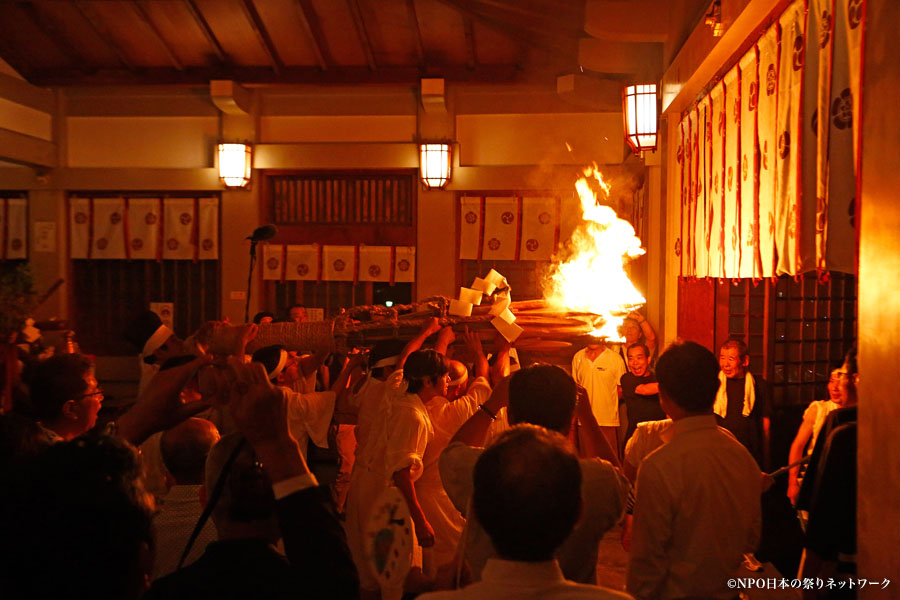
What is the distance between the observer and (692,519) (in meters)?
2.73

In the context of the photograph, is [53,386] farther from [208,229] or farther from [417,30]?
[208,229]

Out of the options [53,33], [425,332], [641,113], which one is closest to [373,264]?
[641,113]

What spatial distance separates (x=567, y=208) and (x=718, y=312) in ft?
14.6

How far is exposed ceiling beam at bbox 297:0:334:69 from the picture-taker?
34.2 feet

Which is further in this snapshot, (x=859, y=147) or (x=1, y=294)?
(x=1, y=294)

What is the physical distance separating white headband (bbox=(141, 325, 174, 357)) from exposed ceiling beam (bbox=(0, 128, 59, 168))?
929cm

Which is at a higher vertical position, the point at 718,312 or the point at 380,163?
the point at 380,163

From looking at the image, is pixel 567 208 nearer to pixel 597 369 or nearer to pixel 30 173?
pixel 597 369

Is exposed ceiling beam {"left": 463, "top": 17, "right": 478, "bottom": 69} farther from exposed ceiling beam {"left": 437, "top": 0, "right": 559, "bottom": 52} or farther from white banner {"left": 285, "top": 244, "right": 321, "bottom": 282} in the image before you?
white banner {"left": 285, "top": 244, "right": 321, "bottom": 282}

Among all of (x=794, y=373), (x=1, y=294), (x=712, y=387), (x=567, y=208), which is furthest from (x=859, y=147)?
(x=1, y=294)

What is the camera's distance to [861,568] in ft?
9.80

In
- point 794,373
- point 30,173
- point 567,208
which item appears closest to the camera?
point 794,373

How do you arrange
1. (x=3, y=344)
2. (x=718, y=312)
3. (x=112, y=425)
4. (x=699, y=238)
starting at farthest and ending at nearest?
(x=718, y=312) < (x=699, y=238) < (x=3, y=344) < (x=112, y=425)

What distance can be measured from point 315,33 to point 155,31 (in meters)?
2.50
